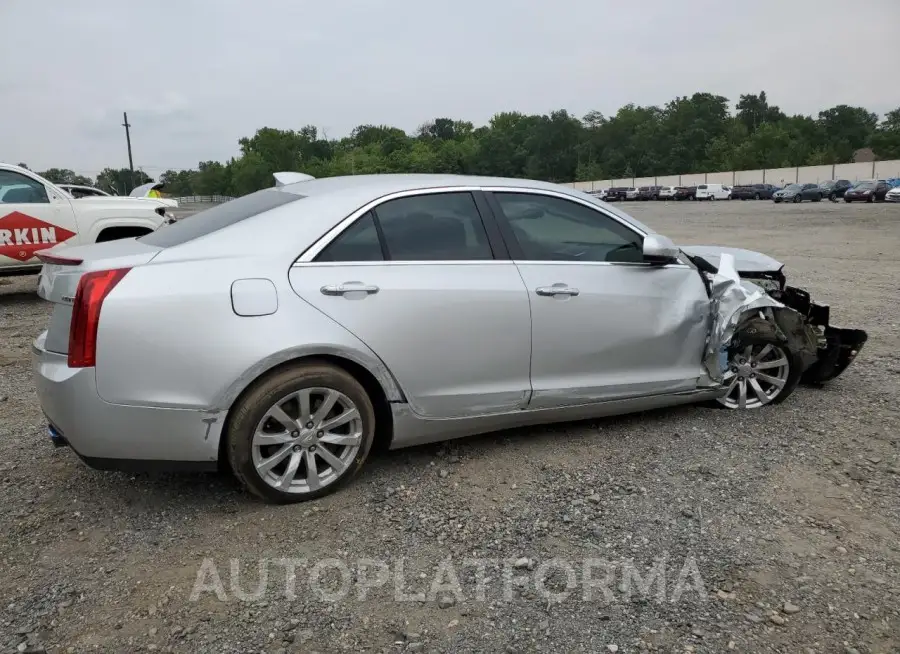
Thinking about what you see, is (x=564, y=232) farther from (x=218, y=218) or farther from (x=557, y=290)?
(x=218, y=218)

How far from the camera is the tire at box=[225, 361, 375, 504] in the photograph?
9.91 feet

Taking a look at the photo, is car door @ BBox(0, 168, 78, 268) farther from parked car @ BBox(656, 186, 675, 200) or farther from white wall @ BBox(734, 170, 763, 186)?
white wall @ BBox(734, 170, 763, 186)

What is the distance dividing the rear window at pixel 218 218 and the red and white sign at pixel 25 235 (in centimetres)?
A: 614

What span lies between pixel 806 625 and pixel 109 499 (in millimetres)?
3077

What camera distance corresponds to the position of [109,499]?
3.36 meters

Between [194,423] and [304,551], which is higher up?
[194,423]

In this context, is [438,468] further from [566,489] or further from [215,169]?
[215,169]

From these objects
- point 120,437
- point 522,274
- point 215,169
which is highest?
point 215,169

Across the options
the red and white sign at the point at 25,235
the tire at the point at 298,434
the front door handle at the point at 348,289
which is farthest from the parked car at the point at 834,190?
the tire at the point at 298,434

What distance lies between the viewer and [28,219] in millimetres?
8648

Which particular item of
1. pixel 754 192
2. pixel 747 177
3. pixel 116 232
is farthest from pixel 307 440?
pixel 747 177

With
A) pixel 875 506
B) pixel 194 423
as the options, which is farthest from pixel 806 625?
pixel 194 423

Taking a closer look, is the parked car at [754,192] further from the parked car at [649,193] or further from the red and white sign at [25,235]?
the red and white sign at [25,235]

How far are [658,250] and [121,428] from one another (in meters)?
2.89
